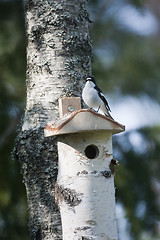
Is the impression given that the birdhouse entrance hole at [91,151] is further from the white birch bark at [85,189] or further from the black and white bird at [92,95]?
the black and white bird at [92,95]

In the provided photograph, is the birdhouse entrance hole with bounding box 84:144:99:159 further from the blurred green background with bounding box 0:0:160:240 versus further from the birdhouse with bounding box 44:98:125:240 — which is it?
the blurred green background with bounding box 0:0:160:240

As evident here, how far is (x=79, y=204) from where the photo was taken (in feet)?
8.29

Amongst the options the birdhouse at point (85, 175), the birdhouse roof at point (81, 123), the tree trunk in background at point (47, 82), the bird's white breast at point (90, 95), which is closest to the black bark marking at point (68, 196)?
the birdhouse at point (85, 175)

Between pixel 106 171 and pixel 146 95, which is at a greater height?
pixel 146 95

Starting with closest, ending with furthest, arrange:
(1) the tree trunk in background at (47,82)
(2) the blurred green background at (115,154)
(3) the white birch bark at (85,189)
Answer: (3) the white birch bark at (85,189) → (1) the tree trunk in background at (47,82) → (2) the blurred green background at (115,154)

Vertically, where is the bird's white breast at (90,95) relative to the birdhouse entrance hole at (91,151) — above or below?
above

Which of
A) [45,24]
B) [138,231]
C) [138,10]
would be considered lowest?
[138,231]

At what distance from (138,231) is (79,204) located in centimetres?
195

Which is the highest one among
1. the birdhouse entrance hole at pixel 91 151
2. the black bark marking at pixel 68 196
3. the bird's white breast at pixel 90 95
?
the bird's white breast at pixel 90 95

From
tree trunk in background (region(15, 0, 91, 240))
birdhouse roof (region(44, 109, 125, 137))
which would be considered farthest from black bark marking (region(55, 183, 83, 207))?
birdhouse roof (region(44, 109, 125, 137))

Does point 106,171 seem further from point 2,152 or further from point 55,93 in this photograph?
point 2,152

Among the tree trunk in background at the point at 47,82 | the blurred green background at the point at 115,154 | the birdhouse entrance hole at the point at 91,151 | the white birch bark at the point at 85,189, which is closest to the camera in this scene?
the white birch bark at the point at 85,189

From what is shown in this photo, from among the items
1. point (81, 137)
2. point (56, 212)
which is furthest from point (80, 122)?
point (56, 212)

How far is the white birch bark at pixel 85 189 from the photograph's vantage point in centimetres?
252
